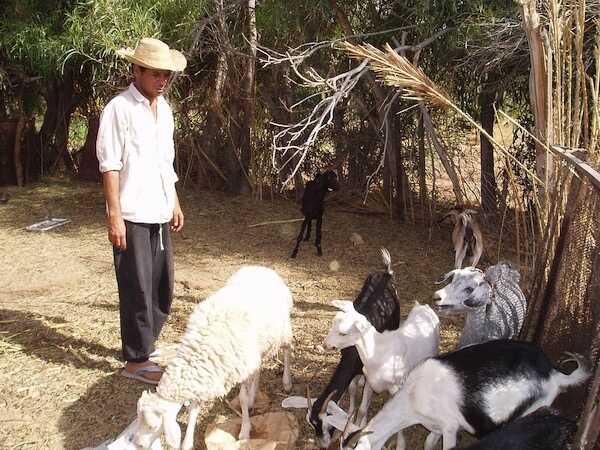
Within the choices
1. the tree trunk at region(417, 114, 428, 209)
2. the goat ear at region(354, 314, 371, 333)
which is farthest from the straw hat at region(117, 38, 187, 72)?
the tree trunk at region(417, 114, 428, 209)

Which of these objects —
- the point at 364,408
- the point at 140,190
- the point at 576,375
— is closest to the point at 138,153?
the point at 140,190

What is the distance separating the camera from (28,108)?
11.7 meters

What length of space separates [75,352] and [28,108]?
8.16 meters

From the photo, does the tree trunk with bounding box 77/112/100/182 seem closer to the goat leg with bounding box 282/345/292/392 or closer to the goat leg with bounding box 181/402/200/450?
the goat leg with bounding box 282/345/292/392

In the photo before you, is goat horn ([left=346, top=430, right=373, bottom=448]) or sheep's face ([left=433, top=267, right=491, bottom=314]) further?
sheep's face ([left=433, top=267, right=491, bottom=314])

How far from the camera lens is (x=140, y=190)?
13.7 ft

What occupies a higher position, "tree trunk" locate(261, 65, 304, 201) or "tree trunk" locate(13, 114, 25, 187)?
"tree trunk" locate(261, 65, 304, 201)

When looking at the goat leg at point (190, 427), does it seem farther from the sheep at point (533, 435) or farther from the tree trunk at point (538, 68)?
Result: the tree trunk at point (538, 68)

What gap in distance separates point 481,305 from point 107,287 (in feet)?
13.4

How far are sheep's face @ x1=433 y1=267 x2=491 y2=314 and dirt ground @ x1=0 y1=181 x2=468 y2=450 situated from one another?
2.89ft

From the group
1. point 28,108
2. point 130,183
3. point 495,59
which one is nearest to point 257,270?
point 130,183

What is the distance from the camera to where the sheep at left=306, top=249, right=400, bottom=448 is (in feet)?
11.5

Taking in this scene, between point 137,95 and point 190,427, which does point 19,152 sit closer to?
point 137,95

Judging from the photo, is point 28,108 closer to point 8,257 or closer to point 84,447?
point 8,257
